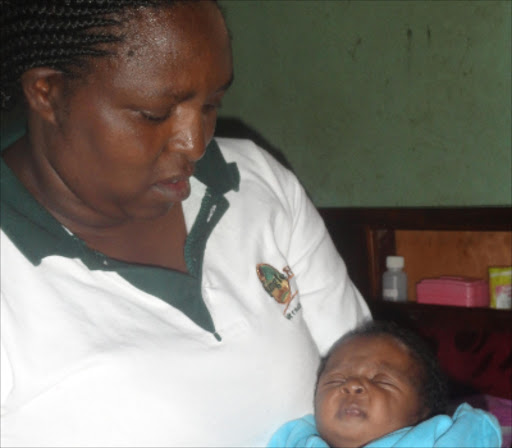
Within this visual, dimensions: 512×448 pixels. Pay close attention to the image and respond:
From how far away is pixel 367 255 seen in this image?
2.41 metres

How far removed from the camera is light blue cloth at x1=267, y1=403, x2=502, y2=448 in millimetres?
1148

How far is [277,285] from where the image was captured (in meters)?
1.15

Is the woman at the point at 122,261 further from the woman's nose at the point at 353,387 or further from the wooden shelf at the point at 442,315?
the wooden shelf at the point at 442,315

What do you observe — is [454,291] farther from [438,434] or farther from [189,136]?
[189,136]

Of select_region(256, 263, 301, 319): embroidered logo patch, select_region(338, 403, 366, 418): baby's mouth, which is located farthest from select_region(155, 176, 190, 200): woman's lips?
select_region(338, 403, 366, 418): baby's mouth

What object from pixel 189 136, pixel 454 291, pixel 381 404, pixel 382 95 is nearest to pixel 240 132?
pixel 382 95

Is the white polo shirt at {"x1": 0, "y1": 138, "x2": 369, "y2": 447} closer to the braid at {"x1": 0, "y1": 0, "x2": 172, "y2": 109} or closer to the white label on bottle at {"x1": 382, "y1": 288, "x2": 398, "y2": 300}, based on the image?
the braid at {"x1": 0, "y1": 0, "x2": 172, "y2": 109}

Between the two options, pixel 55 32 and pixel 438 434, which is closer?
pixel 55 32

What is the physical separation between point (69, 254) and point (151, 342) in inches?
6.7

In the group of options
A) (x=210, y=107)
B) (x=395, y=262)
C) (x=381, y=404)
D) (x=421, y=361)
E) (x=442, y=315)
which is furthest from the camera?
(x=395, y=262)

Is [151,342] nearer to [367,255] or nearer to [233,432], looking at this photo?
[233,432]

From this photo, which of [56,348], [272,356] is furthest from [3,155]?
[272,356]

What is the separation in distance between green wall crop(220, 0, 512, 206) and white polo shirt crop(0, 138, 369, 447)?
121cm

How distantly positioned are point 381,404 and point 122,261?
21.9 inches
